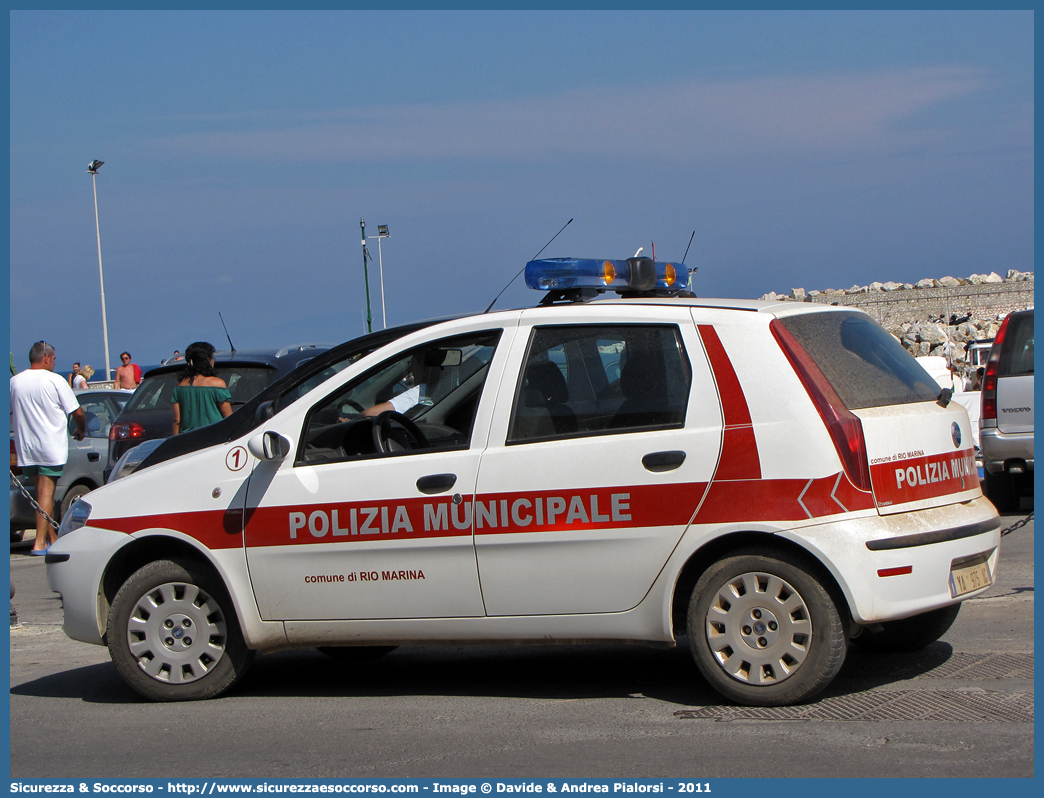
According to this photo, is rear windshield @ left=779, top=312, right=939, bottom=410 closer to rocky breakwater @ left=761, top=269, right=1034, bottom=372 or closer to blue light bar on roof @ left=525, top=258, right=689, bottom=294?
blue light bar on roof @ left=525, top=258, right=689, bottom=294

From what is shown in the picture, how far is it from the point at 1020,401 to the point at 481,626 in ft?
23.8

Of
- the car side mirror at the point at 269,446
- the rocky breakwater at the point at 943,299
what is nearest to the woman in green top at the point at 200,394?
the car side mirror at the point at 269,446

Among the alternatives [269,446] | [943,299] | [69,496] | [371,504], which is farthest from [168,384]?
[943,299]

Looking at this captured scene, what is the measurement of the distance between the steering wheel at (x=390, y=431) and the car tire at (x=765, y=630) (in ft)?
5.14

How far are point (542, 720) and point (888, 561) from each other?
1608mm

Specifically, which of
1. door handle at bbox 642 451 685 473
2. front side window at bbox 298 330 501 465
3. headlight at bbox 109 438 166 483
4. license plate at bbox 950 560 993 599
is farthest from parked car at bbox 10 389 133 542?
license plate at bbox 950 560 993 599

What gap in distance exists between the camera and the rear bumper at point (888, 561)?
15.3ft

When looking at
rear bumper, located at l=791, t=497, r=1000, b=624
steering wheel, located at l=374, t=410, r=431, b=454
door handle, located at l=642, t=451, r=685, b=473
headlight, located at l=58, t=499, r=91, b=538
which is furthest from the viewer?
headlight, located at l=58, t=499, r=91, b=538

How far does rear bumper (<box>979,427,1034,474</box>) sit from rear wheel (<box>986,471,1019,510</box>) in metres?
0.53

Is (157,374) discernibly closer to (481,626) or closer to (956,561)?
(481,626)

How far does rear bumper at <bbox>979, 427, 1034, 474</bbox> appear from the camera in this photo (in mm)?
10500

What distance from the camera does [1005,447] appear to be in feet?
34.7

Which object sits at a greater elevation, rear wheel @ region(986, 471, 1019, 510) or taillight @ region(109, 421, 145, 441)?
taillight @ region(109, 421, 145, 441)

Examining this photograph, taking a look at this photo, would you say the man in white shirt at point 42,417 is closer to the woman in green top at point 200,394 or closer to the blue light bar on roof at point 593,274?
the woman in green top at point 200,394
